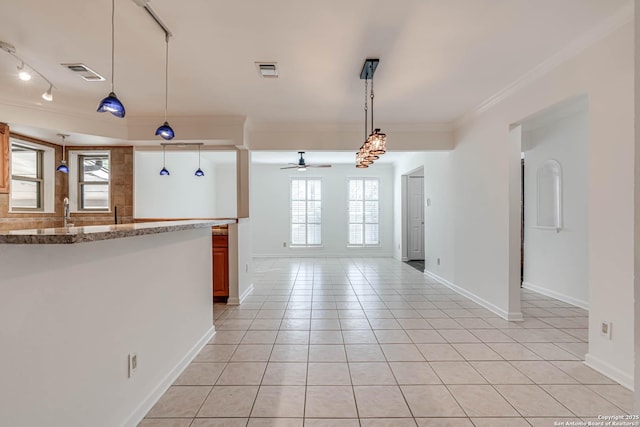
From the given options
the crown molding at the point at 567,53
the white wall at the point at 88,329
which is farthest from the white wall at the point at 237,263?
the crown molding at the point at 567,53

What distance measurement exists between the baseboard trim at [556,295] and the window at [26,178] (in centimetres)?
783

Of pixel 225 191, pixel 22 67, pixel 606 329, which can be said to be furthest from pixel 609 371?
pixel 225 191

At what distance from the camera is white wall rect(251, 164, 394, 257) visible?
859cm

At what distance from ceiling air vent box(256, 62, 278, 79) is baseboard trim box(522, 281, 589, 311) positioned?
4.89 meters

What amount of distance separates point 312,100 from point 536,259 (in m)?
4.37

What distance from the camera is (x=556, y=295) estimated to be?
4.37m

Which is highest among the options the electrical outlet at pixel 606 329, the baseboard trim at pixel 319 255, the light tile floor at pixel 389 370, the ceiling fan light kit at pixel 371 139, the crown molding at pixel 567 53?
the crown molding at pixel 567 53

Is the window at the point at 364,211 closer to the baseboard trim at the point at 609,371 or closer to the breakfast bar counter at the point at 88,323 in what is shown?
the baseboard trim at the point at 609,371

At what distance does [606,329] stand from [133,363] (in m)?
3.48

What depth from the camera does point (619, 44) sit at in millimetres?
2215

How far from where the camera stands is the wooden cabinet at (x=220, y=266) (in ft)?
14.0

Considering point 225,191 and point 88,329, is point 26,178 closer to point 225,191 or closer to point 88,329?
point 88,329

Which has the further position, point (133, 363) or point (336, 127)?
point (336, 127)

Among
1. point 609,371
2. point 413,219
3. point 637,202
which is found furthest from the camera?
point 413,219
